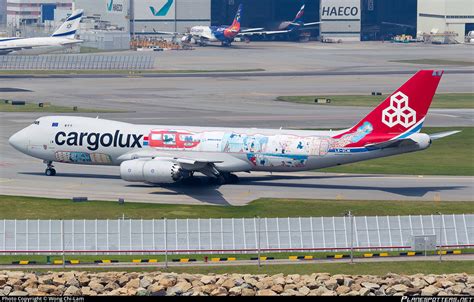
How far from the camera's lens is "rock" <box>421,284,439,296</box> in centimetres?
4322

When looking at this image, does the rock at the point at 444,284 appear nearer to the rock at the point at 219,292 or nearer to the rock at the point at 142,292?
the rock at the point at 219,292

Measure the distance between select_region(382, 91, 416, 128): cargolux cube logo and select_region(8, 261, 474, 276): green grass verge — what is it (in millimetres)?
22272

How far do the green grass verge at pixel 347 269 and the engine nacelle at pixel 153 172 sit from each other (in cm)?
2266

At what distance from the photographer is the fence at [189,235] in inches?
2199

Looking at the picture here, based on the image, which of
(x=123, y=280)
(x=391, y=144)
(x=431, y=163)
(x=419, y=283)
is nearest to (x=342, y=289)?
(x=419, y=283)

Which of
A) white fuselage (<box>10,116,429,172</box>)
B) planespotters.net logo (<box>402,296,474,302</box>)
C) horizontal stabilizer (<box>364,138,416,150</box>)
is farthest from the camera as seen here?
white fuselage (<box>10,116,429,172</box>)

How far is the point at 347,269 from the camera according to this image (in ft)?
179

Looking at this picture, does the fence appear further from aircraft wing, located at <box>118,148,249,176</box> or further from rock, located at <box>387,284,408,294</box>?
aircraft wing, located at <box>118,148,249,176</box>

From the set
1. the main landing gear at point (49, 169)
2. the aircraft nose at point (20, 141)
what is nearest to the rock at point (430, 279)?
the main landing gear at point (49, 169)

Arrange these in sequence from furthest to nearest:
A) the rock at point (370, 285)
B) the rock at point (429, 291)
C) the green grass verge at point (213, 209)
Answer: the green grass verge at point (213, 209) < the rock at point (370, 285) < the rock at point (429, 291)

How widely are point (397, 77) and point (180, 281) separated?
145 metres

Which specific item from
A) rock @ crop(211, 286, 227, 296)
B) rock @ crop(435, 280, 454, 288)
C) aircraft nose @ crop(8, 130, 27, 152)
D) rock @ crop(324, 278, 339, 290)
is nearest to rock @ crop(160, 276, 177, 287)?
rock @ crop(211, 286, 227, 296)

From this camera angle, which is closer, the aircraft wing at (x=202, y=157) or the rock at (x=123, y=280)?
the rock at (x=123, y=280)

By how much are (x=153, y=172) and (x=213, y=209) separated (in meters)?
7.77
